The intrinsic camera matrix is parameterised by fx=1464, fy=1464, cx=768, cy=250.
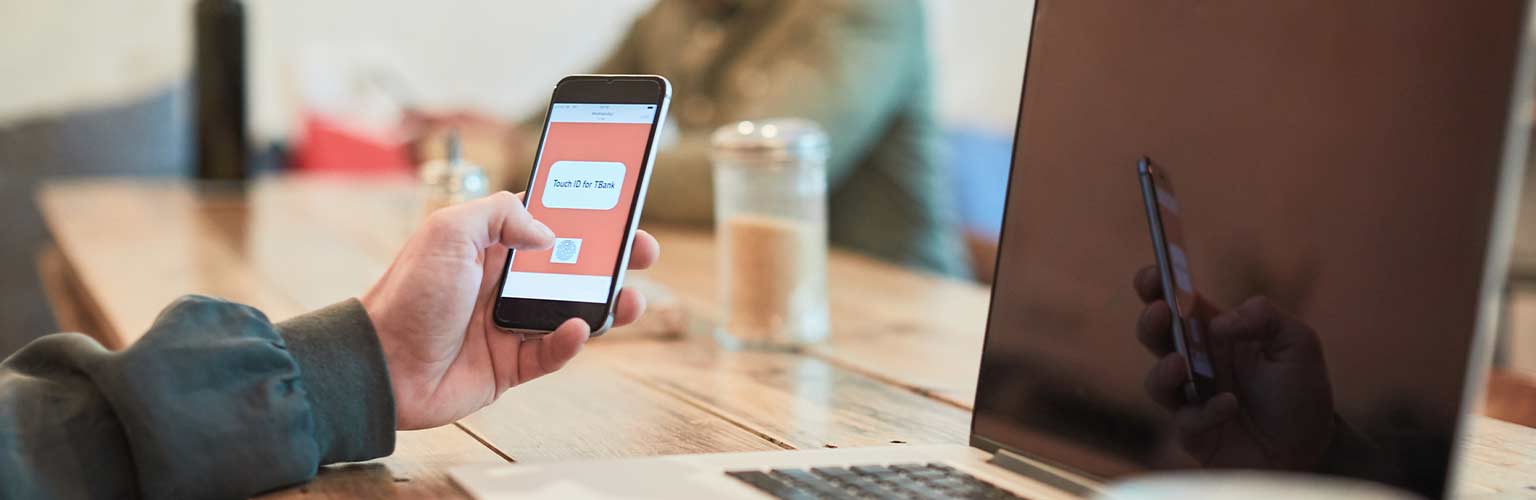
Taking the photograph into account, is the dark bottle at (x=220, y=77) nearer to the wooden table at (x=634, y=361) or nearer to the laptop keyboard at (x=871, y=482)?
the wooden table at (x=634, y=361)

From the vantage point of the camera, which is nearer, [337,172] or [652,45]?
[652,45]

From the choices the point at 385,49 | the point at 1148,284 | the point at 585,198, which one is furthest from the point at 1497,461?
the point at 385,49

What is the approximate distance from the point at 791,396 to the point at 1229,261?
38 cm

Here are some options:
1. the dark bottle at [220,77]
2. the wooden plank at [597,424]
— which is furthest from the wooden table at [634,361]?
the dark bottle at [220,77]

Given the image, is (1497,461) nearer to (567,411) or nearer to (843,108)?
(567,411)

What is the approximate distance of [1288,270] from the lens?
0.56 m

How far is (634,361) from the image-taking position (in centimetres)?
104

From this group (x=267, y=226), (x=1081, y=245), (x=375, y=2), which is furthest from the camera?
(x=375, y=2)

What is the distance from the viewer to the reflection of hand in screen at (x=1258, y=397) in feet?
1.81

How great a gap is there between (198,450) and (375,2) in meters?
3.45

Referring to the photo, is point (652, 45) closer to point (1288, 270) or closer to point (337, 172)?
point (337, 172)

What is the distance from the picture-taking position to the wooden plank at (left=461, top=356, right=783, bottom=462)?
74 cm

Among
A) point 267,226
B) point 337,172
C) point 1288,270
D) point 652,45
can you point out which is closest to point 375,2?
point 337,172

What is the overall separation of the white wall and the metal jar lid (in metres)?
2.67
